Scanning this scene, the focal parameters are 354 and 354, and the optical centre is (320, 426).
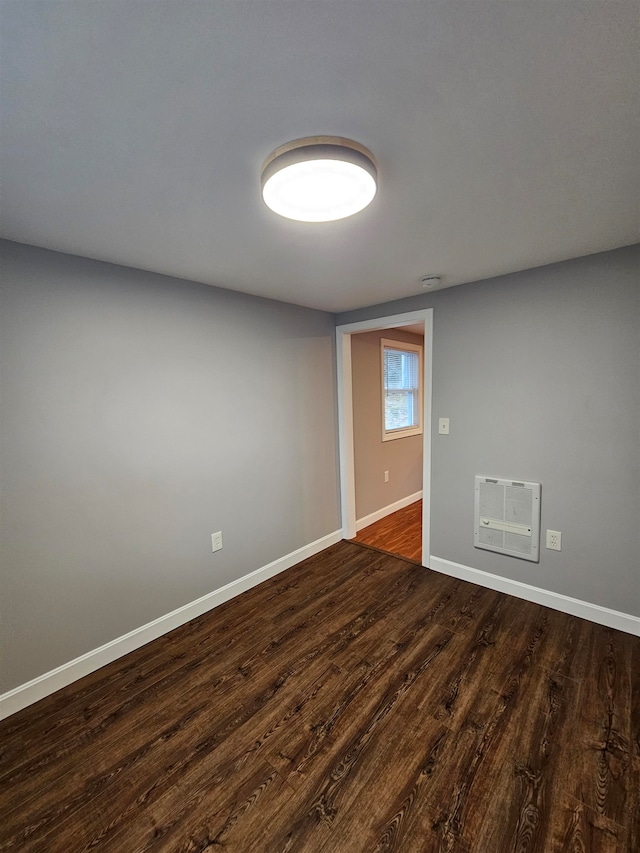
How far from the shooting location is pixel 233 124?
3.32 ft

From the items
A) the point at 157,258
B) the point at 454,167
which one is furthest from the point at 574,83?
the point at 157,258

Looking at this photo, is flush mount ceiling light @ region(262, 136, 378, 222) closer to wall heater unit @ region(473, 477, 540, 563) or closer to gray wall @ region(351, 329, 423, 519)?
wall heater unit @ region(473, 477, 540, 563)

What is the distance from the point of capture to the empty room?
887 mm

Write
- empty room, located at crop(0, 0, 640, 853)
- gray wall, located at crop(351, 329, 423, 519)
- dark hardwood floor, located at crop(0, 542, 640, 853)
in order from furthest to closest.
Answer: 1. gray wall, located at crop(351, 329, 423, 519)
2. dark hardwood floor, located at crop(0, 542, 640, 853)
3. empty room, located at crop(0, 0, 640, 853)

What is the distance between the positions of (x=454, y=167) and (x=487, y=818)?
228 cm

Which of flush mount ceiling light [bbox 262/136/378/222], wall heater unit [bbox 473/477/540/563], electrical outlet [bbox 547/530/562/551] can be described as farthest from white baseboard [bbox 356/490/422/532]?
flush mount ceiling light [bbox 262/136/378/222]

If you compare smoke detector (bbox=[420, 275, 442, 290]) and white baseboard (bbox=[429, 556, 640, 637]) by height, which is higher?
smoke detector (bbox=[420, 275, 442, 290])

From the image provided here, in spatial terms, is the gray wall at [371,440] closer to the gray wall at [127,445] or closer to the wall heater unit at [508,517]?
the gray wall at [127,445]

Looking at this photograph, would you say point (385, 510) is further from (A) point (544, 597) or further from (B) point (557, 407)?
(B) point (557, 407)

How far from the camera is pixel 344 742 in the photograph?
153 cm

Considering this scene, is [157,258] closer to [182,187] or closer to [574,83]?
[182,187]

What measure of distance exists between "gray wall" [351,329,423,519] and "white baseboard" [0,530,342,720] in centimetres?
117

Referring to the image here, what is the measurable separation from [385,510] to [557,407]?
2.39 m

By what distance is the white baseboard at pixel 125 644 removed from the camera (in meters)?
1.76
